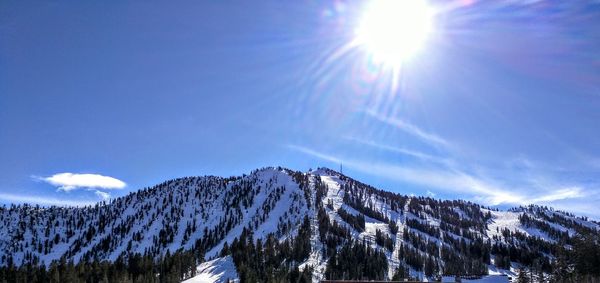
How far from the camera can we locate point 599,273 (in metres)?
73.8

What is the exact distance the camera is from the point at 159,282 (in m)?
184

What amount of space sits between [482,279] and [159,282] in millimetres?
124330

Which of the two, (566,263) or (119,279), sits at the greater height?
(566,263)

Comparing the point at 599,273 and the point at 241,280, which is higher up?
the point at 599,273

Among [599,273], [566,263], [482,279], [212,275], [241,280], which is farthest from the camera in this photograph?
[212,275]

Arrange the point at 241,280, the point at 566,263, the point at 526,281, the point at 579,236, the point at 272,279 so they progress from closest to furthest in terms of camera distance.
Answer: the point at 579,236 → the point at 566,263 → the point at 526,281 → the point at 272,279 → the point at 241,280

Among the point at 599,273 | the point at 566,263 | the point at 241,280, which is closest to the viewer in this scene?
the point at 599,273

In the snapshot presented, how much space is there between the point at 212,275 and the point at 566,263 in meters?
136

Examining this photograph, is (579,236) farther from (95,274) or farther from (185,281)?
(95,274)

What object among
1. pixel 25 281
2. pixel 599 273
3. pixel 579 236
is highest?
pixel 579 236

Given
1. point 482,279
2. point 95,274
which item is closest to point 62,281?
point 95,274

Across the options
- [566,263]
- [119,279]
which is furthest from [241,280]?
[566,263]

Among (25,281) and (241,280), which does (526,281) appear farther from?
(25,281)

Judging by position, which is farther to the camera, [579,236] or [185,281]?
[185,281]
